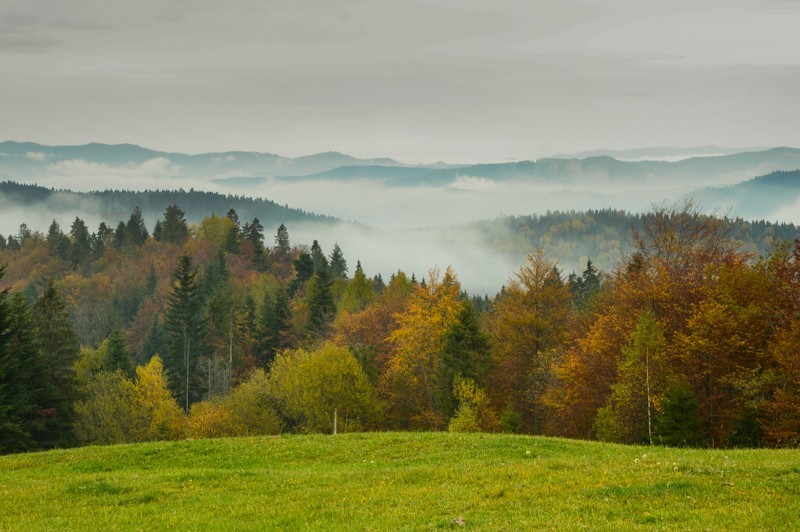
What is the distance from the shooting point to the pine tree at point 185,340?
9750 cm

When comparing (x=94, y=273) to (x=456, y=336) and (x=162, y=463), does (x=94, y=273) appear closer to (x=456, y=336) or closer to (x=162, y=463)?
(x=456, y=336)

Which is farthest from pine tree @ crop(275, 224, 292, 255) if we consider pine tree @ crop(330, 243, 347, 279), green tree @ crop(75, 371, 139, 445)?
green tree @ crop(75, 371, 139, 445)

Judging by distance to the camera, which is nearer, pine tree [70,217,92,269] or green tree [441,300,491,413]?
green tree [441,300,491,413]

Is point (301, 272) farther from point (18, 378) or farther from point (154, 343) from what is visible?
point (18, 378)

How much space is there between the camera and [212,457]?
27.4m

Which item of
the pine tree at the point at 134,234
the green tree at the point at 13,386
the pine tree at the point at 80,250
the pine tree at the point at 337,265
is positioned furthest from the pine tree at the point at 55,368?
the pine tree at the point at 80,250

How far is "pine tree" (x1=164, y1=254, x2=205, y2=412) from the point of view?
9750 centimetres

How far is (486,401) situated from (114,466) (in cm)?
3112

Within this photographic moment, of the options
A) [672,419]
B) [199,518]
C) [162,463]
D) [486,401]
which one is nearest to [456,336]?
[486,401]

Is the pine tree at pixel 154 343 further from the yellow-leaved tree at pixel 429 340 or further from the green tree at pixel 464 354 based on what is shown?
the green tree at pixel 464 354

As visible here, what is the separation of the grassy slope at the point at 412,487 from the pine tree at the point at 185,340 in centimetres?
7172

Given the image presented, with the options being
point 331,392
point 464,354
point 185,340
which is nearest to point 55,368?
point 331,392

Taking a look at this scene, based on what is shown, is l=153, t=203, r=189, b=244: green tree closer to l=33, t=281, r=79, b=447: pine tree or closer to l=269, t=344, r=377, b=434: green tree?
l=33, t=281, r=79, b=447: pine tree

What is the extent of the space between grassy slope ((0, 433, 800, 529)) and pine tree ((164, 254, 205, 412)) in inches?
2823
